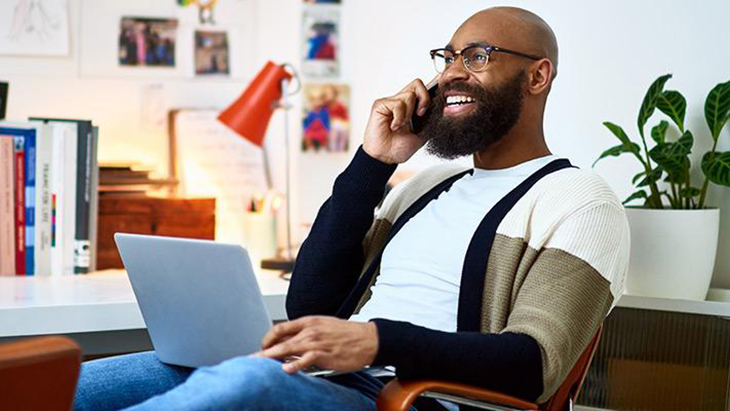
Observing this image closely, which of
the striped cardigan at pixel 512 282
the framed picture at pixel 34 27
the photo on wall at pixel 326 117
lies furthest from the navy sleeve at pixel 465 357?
the framed picture at pixel 34 27

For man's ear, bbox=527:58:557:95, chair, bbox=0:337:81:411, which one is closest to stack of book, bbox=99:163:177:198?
man's ear, bbox=527:58:557:95

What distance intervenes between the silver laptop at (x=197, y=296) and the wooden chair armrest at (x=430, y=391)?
272 millimetres

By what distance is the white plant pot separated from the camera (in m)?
2.16

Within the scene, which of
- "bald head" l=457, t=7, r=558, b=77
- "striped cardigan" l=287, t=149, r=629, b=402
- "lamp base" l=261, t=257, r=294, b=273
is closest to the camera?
"striped cardigan" l=287, t=149, r=629, b=402

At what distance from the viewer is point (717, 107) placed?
2.17m

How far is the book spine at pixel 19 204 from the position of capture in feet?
8.80

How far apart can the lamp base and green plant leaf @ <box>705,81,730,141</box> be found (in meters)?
1.17

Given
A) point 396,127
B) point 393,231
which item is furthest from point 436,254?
point 396,127

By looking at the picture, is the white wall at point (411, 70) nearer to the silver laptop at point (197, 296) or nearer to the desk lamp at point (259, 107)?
the desk lamp at point (259, 107)

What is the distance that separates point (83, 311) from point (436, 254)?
771 mm

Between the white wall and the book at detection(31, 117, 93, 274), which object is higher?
the white wall

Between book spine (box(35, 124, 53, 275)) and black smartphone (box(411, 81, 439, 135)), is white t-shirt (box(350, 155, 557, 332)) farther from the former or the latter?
book spine (box(35, 124, 53, 275))

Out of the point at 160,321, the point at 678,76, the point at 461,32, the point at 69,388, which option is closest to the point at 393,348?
the point at 160,321

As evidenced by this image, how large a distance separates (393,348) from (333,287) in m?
0.54
